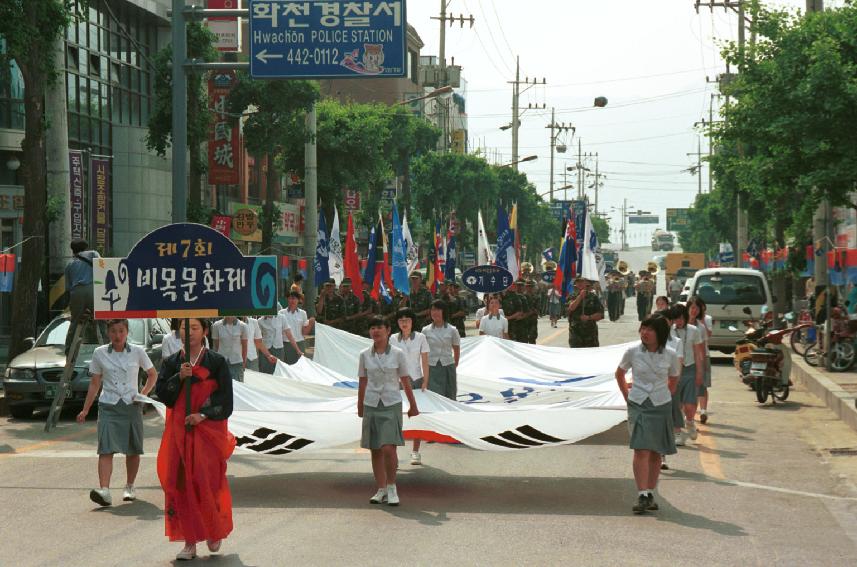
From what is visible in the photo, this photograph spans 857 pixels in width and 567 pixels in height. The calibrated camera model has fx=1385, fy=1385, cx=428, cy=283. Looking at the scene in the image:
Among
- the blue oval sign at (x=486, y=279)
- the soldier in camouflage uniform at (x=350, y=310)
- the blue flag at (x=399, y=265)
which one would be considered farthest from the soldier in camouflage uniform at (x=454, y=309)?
the blue flag at (x=399, y=265)

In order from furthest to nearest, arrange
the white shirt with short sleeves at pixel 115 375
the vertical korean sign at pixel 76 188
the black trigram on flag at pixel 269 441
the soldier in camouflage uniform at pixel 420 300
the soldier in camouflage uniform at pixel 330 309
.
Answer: the vertical korean sign at pixel 76 188 < the soldier in camouflage uniform at pixel 330 309 < the soldier in camouflage uniform at pixel 420 300 < the black trigram on flag at pixel 269 441 < the white shirt with short sleeves at pixel 115 375

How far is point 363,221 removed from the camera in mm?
64062

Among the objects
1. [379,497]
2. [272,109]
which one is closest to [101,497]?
[379,497]

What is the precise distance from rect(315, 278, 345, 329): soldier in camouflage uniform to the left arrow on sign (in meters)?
6.73

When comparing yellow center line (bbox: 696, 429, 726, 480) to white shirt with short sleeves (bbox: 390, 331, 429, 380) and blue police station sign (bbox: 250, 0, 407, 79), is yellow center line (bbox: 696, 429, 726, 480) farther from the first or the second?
blue police station sign (bbox: 250, 0, 407, 79)

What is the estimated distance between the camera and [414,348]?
47.1 ft

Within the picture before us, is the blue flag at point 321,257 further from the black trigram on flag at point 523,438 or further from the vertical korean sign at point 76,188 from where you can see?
the black trigram on flag at point 523,438

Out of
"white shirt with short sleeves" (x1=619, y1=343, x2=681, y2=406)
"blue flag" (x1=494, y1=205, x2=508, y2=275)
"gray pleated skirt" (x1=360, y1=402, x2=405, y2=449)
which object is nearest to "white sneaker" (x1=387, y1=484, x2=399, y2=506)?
"gray pleated skirt" (x1=360, y1=402, x2=405, y2=449)

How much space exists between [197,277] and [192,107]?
2287 centimetres

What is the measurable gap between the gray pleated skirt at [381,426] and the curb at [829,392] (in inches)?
326

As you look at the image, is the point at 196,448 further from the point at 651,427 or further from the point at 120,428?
the point at 651,427

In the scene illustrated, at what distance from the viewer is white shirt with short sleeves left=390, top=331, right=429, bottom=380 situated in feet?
46.7

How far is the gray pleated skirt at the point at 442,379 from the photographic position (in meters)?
15.7

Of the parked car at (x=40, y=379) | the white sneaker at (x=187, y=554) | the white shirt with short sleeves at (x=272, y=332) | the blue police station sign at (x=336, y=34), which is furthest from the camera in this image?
the white shirt with short sleeves at (x=272, y=332)
